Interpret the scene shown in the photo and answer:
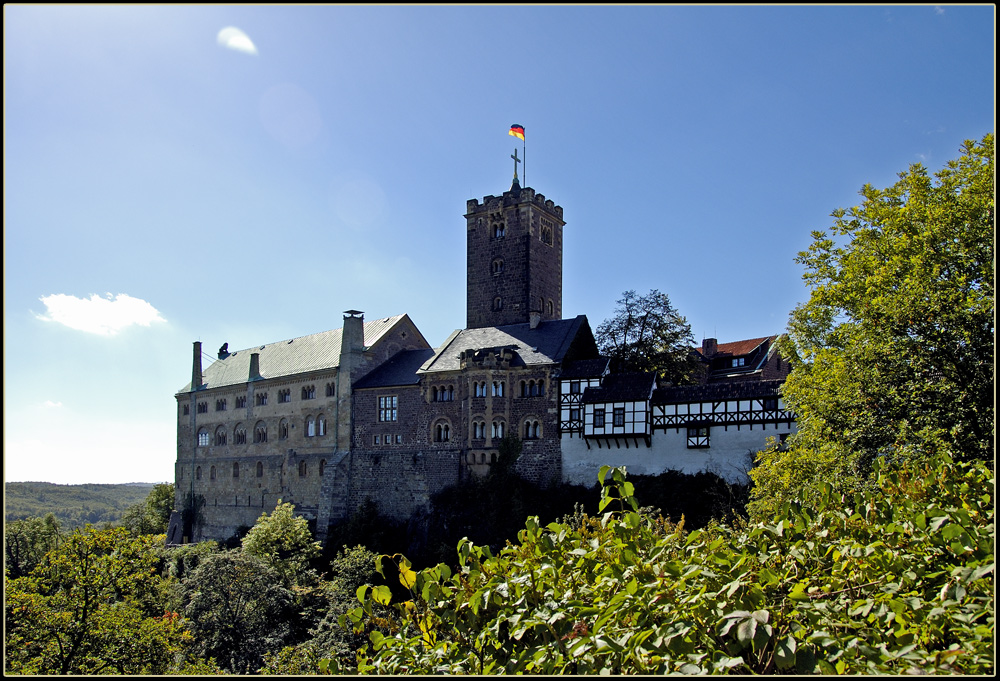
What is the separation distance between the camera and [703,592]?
550cm

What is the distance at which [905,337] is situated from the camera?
15.0 meters

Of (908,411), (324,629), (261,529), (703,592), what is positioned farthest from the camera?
(261,529)

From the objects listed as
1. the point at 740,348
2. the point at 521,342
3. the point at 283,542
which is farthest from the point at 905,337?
the point at 740,348

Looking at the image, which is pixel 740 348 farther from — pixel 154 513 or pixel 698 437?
pixel 154 513

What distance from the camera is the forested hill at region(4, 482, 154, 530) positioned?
14788 cm

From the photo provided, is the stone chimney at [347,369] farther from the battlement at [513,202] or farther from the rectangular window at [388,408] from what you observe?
the battlement at [513,202]

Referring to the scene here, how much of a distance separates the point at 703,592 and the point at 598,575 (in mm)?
1449

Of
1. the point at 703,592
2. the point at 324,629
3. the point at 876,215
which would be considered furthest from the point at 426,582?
the point at 324,629

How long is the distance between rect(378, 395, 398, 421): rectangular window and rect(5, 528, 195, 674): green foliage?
81.3 ft

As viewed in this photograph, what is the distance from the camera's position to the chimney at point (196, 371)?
210 feet

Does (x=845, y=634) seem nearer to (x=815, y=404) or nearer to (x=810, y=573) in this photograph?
(x=810, y=573)

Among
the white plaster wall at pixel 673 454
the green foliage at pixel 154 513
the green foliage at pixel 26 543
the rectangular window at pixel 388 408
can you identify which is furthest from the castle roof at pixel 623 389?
the green foliage at pixel 154 513

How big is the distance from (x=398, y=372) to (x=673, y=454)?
19.6m

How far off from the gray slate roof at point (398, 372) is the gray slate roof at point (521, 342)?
7.89 feet
